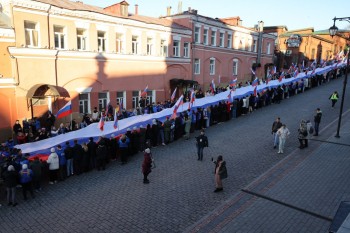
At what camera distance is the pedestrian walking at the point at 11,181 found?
10.4 meters

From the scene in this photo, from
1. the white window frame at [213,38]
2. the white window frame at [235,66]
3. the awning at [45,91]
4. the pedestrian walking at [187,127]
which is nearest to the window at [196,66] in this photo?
the white window frame at [213,38]

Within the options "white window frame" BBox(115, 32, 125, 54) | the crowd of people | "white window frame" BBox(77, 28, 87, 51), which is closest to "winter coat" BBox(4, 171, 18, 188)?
the crowd of people

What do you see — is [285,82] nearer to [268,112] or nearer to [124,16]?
[268,112]

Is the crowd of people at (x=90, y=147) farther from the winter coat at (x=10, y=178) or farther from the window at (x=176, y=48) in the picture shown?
the window at (x=176, y=48)

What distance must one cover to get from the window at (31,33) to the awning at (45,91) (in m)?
2.89

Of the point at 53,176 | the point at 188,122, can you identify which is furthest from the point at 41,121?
the point at 188,122

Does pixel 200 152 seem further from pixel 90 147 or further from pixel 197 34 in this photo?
pixel 197 34

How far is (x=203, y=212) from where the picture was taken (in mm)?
9828

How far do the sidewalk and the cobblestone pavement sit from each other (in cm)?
3

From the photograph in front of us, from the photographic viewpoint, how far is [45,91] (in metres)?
19.8

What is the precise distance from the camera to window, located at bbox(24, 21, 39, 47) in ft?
62.4

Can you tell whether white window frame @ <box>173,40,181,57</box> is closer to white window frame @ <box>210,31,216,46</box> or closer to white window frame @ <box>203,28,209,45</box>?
white window frame @ <box>203,28,209,45</box>

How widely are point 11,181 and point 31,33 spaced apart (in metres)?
12.2

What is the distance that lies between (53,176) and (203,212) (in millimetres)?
6626
